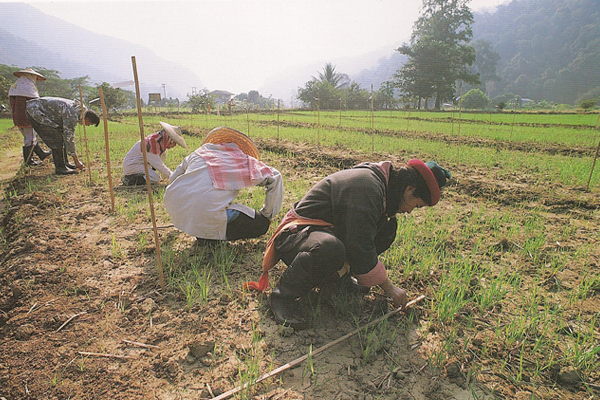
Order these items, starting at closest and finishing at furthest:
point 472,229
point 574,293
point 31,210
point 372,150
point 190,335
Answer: point 190,335 → point 574,293 → point 472,229 → point 31,210 → point 372,150

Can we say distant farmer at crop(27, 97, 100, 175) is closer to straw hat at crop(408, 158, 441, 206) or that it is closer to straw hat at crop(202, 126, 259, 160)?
straw hat at crop(202, 126, 259, 160)

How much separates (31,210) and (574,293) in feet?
15.7

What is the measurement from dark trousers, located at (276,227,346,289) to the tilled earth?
0.29m

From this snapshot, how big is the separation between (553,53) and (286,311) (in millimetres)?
91232

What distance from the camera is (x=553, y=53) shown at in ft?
228

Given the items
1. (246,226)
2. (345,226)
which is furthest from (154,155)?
(345,226)

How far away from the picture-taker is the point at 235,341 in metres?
1.76

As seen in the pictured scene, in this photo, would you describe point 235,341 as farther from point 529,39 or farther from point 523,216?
point 529,39

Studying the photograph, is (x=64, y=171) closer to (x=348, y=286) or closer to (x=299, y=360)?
(x=348, y=286)

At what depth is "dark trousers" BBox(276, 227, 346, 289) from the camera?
1.73 metres

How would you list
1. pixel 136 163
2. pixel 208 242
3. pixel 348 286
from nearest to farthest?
pixel 348 286
pixel 208 242
pixel 136 163

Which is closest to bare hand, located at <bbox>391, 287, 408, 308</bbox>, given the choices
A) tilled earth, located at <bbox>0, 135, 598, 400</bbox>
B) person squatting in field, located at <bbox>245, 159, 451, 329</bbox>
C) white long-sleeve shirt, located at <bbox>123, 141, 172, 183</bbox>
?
person squatting in field, located at <bbox>245, 159, 451, 329</bbox>

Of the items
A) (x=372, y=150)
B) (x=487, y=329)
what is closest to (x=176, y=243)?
(x=487, y=329)

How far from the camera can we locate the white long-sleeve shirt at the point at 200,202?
241cm
